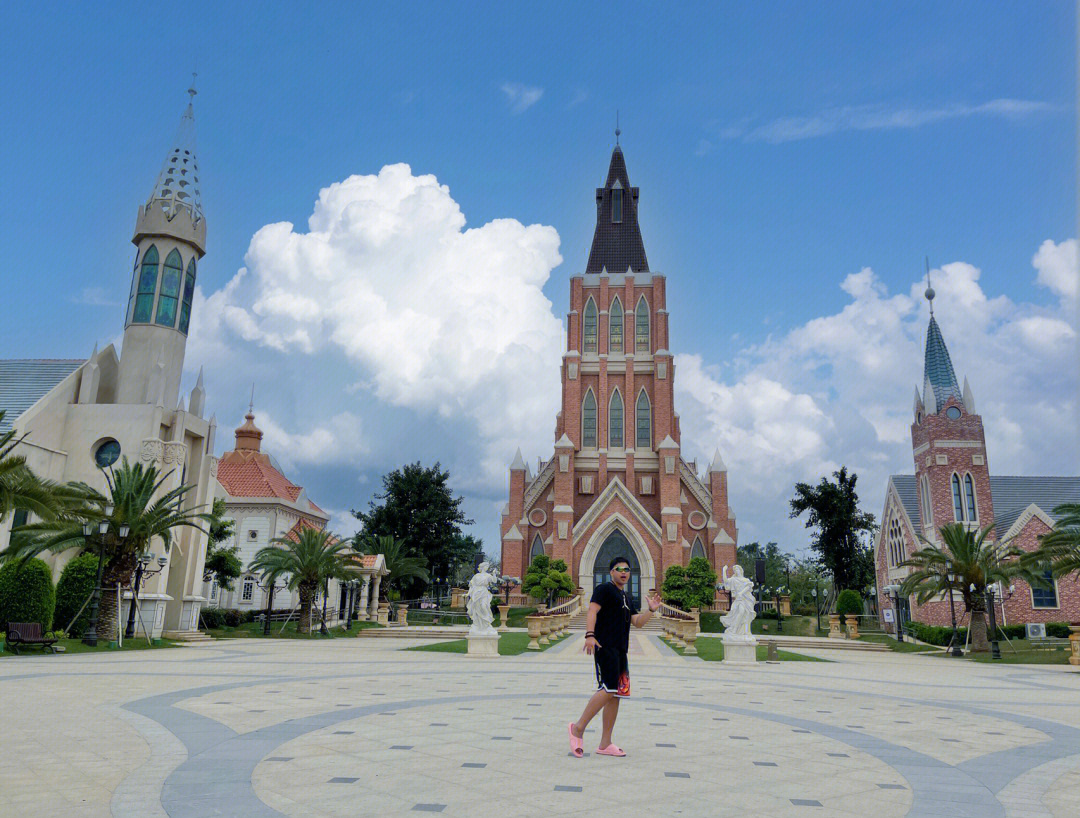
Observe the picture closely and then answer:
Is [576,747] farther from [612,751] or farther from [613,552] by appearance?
[613,552]

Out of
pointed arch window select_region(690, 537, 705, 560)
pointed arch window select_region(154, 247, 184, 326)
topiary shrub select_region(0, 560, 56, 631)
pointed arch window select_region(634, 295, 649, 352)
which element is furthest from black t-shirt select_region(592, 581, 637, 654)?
pointed arch window select_region(634, 295, 649, 352)

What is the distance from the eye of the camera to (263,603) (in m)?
45.6

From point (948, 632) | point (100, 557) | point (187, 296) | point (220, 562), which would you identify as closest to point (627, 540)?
point (948, 632)

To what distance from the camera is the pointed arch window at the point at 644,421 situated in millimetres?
50969

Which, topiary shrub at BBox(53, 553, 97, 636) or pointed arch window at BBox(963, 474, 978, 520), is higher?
pointed arch window at BBox(963, 474, 978, 520)

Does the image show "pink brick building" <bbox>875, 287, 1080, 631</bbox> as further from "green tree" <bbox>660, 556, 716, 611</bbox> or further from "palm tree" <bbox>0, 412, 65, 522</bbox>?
"palm tree" <bbox>0, 412, 65, 522</bbox>

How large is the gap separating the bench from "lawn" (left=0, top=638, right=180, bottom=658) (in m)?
0.22

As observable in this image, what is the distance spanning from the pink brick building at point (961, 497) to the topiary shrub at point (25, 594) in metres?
34.9

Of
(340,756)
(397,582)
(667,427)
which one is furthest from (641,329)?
(340,756)

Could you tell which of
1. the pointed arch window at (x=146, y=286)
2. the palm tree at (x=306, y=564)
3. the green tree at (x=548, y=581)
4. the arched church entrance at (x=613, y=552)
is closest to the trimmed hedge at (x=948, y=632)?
the arched church entrance at (x=613, y=552)

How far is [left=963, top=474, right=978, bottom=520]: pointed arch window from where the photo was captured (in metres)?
40.1

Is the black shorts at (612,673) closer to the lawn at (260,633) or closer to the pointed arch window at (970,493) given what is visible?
the lawn at (260,633)

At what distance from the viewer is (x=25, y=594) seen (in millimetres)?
21203

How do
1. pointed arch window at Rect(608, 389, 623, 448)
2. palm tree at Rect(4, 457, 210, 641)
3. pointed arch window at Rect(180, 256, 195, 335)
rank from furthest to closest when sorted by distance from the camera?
pointed arch window at Rect(608, 389, 623, 448), pointed arch window at Rect(180, 256, 195, 335), palm tree at Rect(4, 457, 210, 641)
